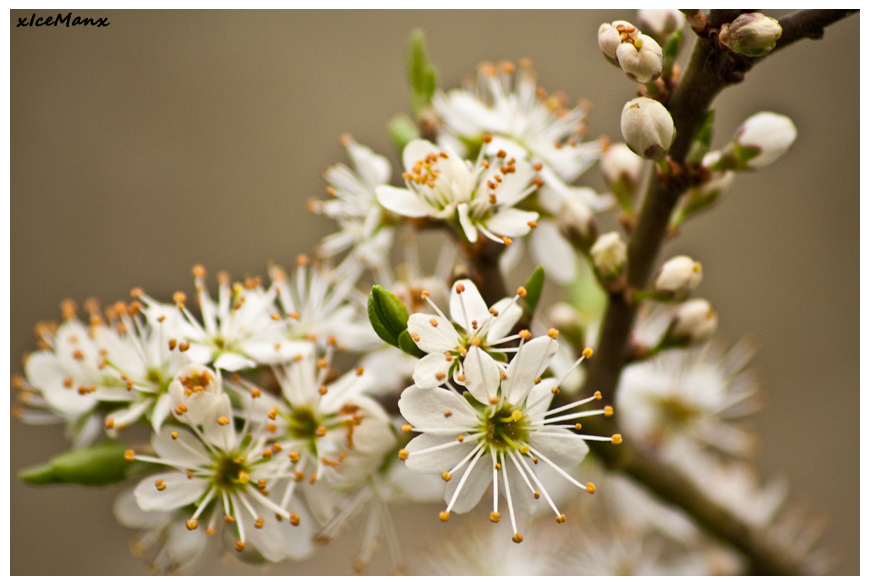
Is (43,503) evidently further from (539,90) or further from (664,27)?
(664,27)

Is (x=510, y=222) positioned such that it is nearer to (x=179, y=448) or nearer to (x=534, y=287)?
(x=534, y=287)

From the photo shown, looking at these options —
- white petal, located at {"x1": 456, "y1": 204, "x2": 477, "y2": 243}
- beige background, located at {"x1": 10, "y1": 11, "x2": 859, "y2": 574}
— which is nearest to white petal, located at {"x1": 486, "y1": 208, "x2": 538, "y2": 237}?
white petal, located at {"x1": 456, "y1": 204, "x2": 477, "y2": 243}

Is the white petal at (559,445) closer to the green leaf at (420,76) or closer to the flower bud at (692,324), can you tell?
the flower bud at (692,324)

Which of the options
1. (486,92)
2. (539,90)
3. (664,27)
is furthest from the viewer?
(486,92)

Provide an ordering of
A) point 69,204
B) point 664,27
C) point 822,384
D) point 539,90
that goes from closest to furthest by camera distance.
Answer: point 664,27
point 539,90
point 69,204
point 822,384

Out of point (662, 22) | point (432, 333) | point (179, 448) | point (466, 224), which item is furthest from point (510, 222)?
point (179, 448)

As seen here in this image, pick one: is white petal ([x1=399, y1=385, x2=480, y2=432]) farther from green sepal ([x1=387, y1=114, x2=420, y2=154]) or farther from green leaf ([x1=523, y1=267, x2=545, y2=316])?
green sepal ([x1=387, y1=114, x2=420, y2=154])

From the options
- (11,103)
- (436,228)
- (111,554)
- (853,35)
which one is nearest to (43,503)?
(111,554)
